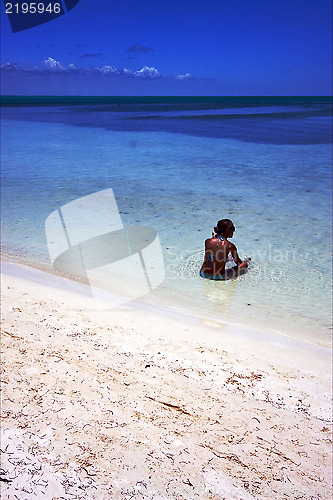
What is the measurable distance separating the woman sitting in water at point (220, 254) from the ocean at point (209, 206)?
0.13 m

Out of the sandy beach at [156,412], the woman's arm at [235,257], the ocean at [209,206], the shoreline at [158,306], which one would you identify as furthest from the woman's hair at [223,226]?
the sandy beach at [156,412]

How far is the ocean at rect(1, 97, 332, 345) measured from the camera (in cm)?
500

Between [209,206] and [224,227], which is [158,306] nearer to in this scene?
[224,227]

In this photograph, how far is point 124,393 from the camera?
9.51ft

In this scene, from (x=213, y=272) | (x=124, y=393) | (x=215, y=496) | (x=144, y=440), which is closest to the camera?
(x=215, y=496)

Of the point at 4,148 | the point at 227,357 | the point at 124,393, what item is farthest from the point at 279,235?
the point at 4,148

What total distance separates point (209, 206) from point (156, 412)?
6812mm

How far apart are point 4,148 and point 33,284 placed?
14.2m

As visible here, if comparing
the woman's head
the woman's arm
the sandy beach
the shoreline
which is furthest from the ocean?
the sandy beach

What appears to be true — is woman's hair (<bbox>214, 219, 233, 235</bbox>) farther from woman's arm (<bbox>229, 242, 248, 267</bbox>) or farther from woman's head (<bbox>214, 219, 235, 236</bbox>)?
woman's arm (<bbox>229, 242, 248, 267</bbox>)

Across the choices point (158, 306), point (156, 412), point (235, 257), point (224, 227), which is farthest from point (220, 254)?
point (156, 412)

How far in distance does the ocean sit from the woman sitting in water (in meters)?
0.13

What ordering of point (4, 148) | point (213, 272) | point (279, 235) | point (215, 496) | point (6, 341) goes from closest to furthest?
point (215, 496) < point (6, 341) < point (213, 272) < point (279, 235) < point (4, 148)

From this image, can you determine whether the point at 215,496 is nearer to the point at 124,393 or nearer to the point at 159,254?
the point at 124,393
